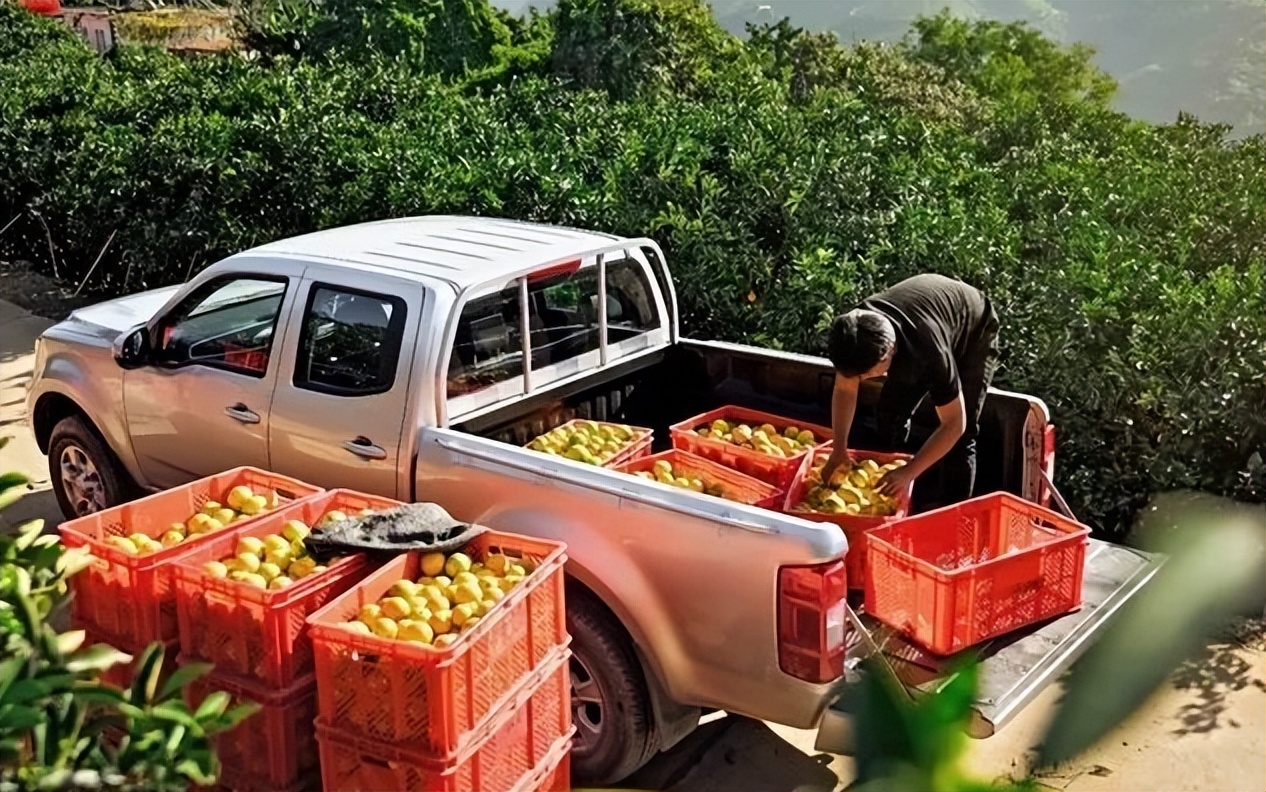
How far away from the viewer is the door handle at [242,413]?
5.52 m

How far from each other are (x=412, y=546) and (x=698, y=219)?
4291 mm

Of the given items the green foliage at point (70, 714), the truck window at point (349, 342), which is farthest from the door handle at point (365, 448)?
the green foliage at point (70, 714)

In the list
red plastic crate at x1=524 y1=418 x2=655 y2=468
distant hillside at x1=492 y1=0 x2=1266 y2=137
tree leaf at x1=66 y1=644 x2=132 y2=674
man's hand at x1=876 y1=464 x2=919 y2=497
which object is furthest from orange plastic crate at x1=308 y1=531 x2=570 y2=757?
distant hillside at x1=492 y1=0 x2=1266 y2=137

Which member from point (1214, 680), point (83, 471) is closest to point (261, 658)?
point (83, 471)

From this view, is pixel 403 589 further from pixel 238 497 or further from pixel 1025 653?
pixel 1025 653

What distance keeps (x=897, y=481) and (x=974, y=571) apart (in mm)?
751

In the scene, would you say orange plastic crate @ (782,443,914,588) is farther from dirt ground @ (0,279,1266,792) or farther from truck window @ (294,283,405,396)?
truck window @ (294,283,405,396)

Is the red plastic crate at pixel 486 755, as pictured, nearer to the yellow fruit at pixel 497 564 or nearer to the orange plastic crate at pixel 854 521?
the yellow fruit at pixel 497 564

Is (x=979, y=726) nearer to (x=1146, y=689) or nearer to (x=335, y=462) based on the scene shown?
(x=1146, y=689)

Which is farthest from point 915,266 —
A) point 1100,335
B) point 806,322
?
point 1100,335

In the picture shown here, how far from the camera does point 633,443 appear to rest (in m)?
5.21

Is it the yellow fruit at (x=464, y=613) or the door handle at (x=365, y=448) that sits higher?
the door handle at (x=365, y=448)

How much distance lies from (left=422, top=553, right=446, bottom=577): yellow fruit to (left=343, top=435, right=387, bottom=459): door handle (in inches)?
33.2

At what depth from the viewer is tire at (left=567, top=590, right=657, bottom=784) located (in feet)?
14.6
